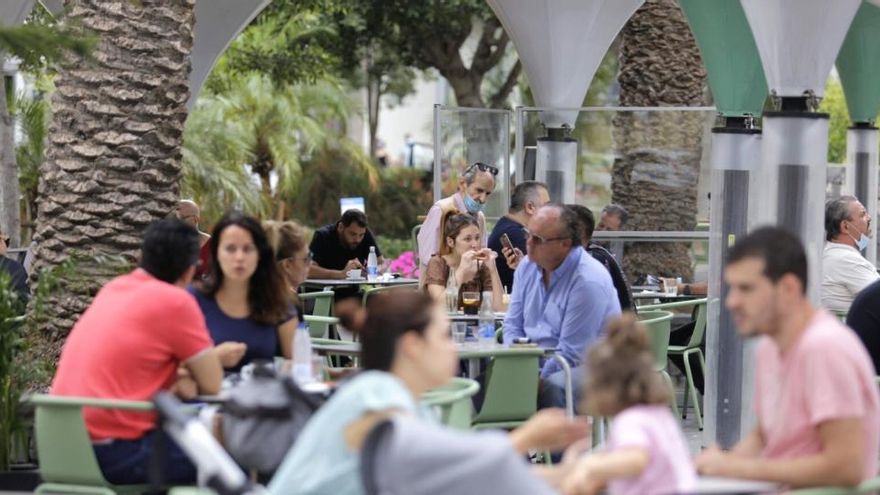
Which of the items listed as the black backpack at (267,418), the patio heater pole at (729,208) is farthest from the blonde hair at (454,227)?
the black backpack at (267,418)

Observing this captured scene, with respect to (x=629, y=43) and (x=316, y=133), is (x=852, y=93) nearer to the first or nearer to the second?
(x=629, y=43)

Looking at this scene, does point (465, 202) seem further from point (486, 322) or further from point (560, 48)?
point (486, 322)

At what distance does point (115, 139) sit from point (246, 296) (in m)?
2.48

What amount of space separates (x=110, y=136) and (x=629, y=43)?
900cm

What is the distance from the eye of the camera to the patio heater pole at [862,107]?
16.3 meters

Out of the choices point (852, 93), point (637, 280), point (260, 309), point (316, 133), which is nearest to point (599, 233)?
point (637, 280)

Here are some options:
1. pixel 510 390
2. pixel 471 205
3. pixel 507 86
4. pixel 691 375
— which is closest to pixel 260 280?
pixel 510 390

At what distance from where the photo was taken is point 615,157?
45.9 feet

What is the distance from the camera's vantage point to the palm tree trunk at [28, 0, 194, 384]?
919 centimetres

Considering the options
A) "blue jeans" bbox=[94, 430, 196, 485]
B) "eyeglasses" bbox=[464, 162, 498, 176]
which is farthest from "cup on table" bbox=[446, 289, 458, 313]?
"blue jeans" bbox=[94, 430, 196, 485]

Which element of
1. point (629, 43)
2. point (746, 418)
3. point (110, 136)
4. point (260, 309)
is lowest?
point (746, 418)

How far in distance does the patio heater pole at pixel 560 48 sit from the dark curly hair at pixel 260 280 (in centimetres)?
624

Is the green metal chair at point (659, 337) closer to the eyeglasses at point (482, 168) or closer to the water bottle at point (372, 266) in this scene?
the eyeglasses at point (482, 168)

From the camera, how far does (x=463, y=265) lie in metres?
9.91
